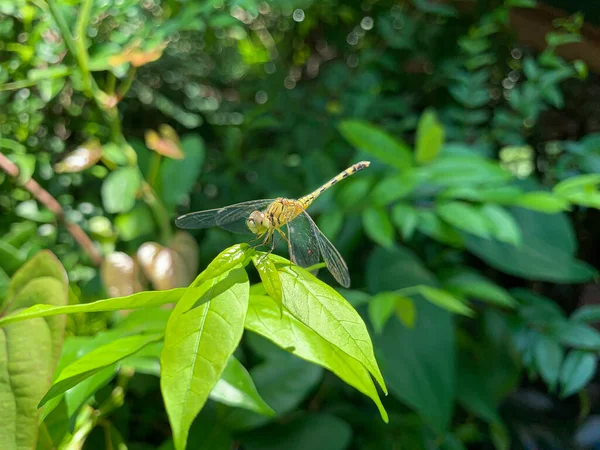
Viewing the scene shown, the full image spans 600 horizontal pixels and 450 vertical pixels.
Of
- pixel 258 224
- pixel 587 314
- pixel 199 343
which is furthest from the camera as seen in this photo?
pixel 587 314

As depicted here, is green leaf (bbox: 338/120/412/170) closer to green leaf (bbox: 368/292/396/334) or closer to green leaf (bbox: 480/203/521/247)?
green leaf (bbox: 480/203/521/247)

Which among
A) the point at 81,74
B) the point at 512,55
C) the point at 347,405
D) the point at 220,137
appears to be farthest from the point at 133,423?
the point at 512,55

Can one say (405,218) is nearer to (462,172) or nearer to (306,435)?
(462,172)

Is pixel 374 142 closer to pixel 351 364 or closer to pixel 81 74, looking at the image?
pixel 81 74

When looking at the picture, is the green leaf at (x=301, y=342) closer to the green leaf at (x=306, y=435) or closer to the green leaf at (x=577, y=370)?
the green leaf at (x=306, y=435)

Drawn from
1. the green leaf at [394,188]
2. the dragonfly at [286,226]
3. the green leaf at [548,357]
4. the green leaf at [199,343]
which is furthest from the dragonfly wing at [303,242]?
the green leaf at [548,357]

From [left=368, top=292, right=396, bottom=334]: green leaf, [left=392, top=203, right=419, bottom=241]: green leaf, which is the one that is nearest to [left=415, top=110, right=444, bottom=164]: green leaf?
[left=392, top=203, right=419, bottom=241]: green leaf

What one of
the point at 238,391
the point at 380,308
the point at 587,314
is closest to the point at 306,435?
the point at 380,308
